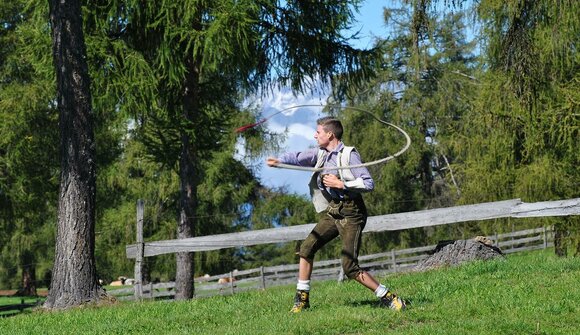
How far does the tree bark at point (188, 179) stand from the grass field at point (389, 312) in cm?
860

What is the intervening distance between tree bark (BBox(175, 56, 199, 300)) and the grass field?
8598mm

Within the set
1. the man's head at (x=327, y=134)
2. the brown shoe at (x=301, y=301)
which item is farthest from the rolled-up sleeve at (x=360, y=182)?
the brown shoe at (x=301, y=301)

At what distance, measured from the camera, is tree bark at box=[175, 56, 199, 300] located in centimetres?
2025

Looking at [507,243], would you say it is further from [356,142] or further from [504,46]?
[504,46]

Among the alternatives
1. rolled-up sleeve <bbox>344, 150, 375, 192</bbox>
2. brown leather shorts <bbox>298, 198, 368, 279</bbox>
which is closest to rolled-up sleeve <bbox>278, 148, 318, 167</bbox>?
brown leather shorts <bbox>298, 198, 368, 279</bbox>

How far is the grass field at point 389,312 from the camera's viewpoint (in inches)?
322

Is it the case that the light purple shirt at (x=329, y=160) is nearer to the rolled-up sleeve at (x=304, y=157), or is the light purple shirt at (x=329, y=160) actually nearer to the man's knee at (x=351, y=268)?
the rolled-up sleeve at (x=304, y=157)

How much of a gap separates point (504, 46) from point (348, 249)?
5600 mm

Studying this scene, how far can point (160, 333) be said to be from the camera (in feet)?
28.7

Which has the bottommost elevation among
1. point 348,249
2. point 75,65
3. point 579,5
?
point 348,249

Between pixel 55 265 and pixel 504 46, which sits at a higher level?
pixel 504 46

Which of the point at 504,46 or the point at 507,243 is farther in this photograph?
the point at 507,243

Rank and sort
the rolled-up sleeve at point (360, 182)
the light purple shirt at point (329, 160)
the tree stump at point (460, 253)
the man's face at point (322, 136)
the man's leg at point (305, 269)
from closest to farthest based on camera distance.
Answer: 1. the rolled-up sleeve at point (360, 182)
2. the light purple shirt at point (329, 160)
3. the man's face at point (322, 136)
4. the man's leg at point (305, 269)
5. the tree stump at point (460, 253)

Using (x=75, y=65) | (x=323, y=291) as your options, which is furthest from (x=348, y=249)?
(x=75, y=65)
